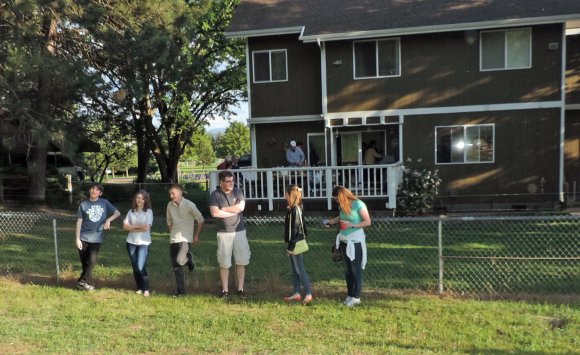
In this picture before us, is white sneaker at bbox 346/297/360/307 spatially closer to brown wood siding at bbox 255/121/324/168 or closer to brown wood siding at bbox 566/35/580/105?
brown wood siding at bbox 255/121/324/168

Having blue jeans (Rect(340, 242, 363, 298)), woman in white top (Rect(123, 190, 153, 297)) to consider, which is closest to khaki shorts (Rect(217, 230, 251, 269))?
woman in white top (Rect(123, 190, 153, 297))

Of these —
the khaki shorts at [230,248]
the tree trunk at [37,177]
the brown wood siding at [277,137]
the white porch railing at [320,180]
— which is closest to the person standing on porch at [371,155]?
the white porch railing at [320,180]

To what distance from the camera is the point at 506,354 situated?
425 cm

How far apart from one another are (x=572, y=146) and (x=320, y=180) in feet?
27.6

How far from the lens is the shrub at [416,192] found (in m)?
13.0

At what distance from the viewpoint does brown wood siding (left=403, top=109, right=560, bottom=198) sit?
13992mm

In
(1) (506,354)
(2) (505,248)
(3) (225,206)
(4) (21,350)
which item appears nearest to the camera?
(1) (506,354)

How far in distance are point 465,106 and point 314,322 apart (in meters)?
11.1

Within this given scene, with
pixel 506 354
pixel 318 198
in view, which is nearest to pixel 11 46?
pixel 318 198

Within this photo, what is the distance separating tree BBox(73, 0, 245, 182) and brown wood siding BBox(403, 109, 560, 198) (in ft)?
25.5

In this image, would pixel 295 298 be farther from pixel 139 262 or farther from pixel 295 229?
pixel 139 262

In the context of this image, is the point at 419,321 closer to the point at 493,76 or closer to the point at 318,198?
the point at 318,198

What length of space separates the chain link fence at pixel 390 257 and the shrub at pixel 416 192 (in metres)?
1.54

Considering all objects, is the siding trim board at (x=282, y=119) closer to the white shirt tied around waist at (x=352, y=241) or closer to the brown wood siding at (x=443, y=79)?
the brown wood siding at (x=443, y=79)
